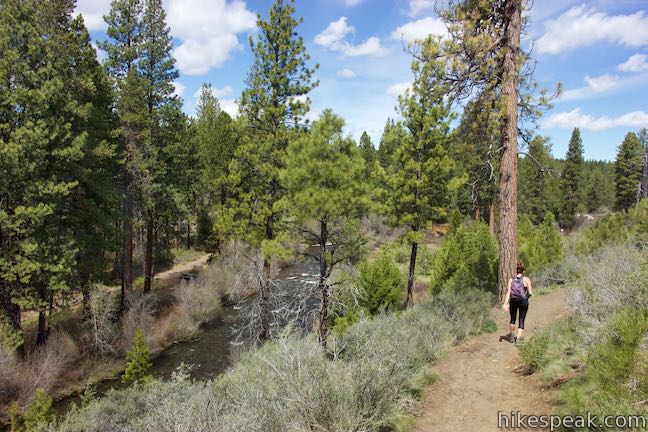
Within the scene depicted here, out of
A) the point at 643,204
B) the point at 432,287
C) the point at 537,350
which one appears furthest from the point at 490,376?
the point at 432,287

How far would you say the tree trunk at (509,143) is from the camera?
1012cm

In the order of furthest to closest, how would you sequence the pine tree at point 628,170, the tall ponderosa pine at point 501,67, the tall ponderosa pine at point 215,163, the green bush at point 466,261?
the pine tree at point 628,170, the tall ponderosa pine at point 215,163, the green bush at point 466,261, the tall ponderosa pine at point 501,67

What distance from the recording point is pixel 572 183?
57.0 metres

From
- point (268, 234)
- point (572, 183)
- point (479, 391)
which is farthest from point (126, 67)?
point (572, 183)

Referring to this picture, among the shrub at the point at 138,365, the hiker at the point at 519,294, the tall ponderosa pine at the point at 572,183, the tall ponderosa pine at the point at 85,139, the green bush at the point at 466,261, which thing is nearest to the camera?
the hiker at the point at 519,294

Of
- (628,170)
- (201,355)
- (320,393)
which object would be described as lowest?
(201,355)

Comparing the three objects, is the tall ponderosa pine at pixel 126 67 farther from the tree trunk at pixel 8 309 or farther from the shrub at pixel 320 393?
the shrub at pixel 320 393

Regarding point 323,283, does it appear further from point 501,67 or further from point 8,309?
point 8,309

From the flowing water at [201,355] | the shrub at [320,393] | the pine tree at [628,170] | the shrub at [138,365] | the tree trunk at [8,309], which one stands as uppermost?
the pine tree at [628,170]

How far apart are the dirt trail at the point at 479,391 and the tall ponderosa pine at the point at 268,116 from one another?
9.40 metres

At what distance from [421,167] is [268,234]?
21.7 feet

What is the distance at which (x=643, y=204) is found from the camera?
1472cm

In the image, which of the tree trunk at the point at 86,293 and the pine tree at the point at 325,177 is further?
the tree trunk at the point at 86,293

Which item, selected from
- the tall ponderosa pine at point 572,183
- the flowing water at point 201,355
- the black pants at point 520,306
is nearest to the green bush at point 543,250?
the flowing water at point 201,355
